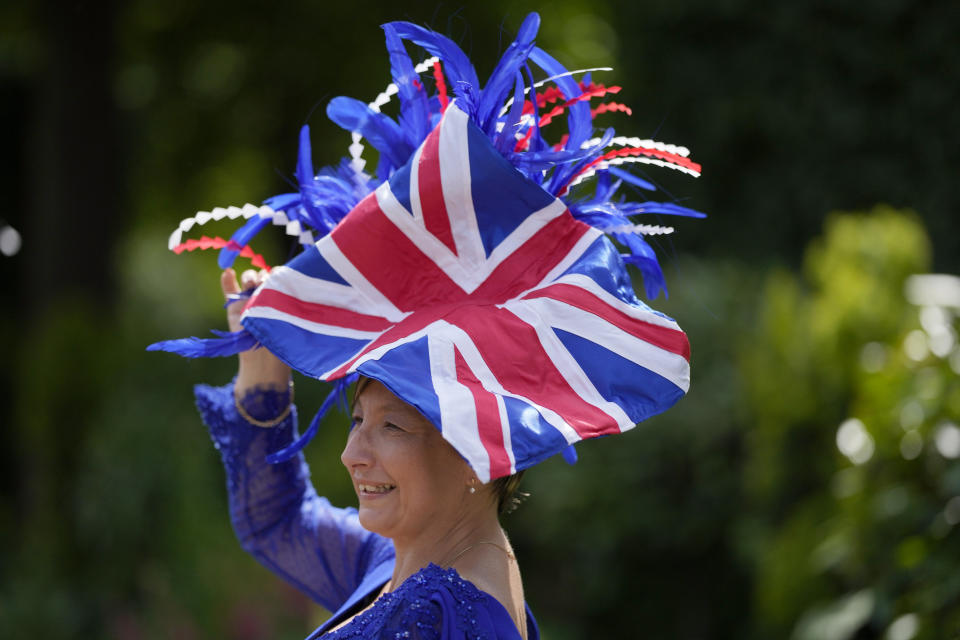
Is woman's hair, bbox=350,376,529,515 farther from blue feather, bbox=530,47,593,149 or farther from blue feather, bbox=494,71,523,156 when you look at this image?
blue feather, bbox=530,47,593,149

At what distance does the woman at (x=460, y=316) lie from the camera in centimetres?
168

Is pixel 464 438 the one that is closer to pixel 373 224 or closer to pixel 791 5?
pixel 373 224

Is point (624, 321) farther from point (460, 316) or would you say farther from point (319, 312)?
point (319, 312)

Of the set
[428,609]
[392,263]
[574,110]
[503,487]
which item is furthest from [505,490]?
[574,110]

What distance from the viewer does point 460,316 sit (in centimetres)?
177

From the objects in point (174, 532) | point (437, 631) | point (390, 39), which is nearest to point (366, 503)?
point (437, 631)

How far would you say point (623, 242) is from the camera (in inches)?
81.7

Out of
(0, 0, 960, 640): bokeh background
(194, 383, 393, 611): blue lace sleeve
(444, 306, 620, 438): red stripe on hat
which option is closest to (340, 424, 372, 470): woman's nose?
(444, 306, 620, 438): red stripe on hat

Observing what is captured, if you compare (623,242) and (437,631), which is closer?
(437,631)

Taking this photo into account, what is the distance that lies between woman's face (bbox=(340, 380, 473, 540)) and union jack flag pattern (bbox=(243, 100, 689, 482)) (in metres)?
0.15

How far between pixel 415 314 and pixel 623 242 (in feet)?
1.58

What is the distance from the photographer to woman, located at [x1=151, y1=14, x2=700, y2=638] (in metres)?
1.68

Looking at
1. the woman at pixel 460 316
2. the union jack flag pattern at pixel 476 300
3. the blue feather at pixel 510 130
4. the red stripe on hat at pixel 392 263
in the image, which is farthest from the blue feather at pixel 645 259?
the red stripe on hat at pixel 392 263

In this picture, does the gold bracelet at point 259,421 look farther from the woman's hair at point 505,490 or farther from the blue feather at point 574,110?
the blue feather at point 574,110
